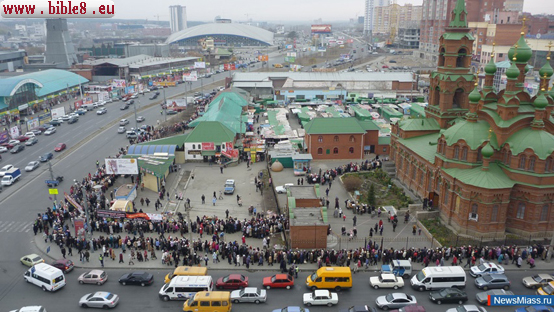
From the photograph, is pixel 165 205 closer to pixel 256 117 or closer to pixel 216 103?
pixel 216 103

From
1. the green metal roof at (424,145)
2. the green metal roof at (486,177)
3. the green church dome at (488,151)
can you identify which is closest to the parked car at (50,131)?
the green metal roof at (424,145)

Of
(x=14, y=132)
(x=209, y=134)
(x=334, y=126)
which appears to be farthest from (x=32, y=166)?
(x=334, y=126)

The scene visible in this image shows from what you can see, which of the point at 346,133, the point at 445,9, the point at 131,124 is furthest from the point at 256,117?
the point at 445,9

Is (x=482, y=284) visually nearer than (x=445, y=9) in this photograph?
Yes

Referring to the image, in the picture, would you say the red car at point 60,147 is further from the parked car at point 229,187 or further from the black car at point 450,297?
the black car at point 450,297

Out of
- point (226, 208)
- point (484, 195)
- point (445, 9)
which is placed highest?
point (445, 9)
